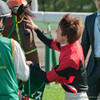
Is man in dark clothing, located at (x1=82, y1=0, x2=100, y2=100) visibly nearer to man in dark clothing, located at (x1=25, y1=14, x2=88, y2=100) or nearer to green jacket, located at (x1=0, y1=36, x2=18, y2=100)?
man in dark clothing, located at (x1=25, y1=14, x2=88, y2=100)

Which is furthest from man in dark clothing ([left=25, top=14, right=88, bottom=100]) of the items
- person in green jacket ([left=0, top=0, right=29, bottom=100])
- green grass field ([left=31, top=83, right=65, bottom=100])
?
green grass field ([left=31, top=83, right=65, bottom=100])

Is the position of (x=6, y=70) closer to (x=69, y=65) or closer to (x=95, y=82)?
(x=69, y=65)

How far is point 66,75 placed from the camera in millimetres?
3414

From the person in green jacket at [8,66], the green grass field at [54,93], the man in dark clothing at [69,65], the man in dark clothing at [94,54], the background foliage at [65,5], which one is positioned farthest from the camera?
the background foliage at [65,5]

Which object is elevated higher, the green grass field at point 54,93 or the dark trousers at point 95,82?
the dark trousers at point 95,82

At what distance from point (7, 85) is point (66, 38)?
935 mm

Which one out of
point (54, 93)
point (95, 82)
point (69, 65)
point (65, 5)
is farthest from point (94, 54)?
point (65, 5)

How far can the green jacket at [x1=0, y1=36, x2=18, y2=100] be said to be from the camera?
285 centimetres

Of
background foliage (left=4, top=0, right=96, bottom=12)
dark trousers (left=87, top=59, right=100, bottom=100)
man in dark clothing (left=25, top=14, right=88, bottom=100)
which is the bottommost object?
background foliage (left=4, top=0, right=96, bottom=12)

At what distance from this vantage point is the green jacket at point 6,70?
285 centimetres

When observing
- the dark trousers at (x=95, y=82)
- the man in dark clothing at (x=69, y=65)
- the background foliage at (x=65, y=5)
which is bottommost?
the background foliage at (x=65, y=5)

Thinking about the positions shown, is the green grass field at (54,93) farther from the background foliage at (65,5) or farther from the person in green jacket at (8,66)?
the background foliage at (65,5)

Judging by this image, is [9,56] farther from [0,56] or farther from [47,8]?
[47,8]

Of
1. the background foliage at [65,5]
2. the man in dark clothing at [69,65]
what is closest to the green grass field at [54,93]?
the man in dark clothing at [69,65]
